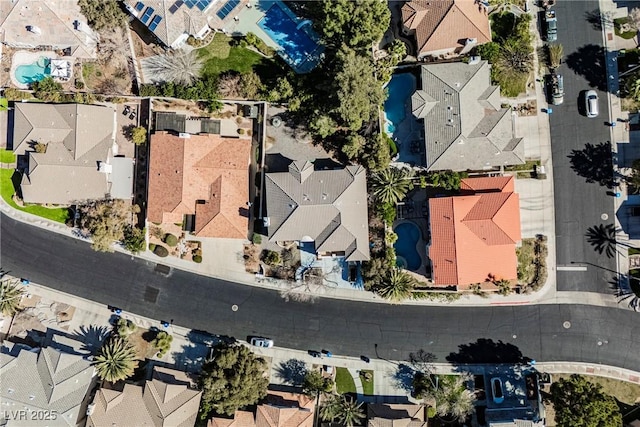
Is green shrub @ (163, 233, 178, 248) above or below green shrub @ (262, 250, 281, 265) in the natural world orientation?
above

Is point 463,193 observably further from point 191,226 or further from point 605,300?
point 191,226

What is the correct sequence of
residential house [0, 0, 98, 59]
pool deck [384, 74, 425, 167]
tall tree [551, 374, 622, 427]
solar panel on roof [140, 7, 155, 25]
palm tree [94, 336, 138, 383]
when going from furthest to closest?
pool deck [384, 74, 425, 167] → residential house [0, 0, 98, 59] → palm tree [94, 336, 138, 383] → solar panel on roof [140, 7, 155, 25] → tall tree [551, 374, 622, 427]

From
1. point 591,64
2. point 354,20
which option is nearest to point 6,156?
point 354,20

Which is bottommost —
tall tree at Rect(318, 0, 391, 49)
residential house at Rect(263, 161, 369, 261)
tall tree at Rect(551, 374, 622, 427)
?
tall tree at Rect(551, 374, 622, 427)

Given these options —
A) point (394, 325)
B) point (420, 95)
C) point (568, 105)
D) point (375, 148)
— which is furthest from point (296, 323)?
point (568, 105)

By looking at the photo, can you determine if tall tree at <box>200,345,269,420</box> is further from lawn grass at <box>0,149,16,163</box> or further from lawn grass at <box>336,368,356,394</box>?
lawn grass at <box>0,149,16,163</box>

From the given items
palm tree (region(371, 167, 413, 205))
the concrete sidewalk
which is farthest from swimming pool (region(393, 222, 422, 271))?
the concrete sidewalk

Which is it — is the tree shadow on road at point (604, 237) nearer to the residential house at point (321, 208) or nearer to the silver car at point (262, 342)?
the residential house at point (321, 208)
